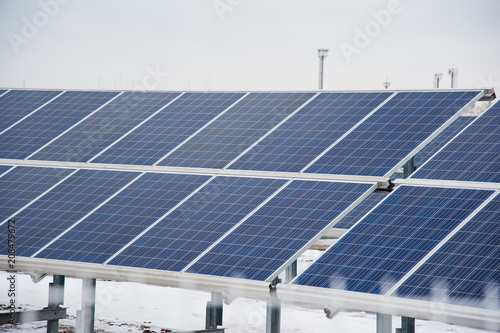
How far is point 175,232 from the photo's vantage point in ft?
58.3

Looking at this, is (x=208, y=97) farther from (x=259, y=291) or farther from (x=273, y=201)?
(x=259, y=291)

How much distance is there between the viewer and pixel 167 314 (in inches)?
1244

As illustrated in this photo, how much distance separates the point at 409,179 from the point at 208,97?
9362 mm

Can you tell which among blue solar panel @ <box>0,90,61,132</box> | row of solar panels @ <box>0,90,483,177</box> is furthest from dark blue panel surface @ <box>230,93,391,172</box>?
blue solar panel @ <box>0,90,61,132</box>

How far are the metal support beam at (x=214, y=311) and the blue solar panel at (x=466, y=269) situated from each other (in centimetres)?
891

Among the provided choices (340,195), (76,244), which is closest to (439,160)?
(340,195)

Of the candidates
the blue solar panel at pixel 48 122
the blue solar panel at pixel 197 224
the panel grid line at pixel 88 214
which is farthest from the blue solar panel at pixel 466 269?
the blue solar panel at pixel 48 122

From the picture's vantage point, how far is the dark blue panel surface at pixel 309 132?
1994cm

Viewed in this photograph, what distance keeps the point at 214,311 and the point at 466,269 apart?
32.0ft

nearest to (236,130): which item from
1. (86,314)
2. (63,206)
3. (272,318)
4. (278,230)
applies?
(63,206)

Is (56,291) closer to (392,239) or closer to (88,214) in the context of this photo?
(88,214)

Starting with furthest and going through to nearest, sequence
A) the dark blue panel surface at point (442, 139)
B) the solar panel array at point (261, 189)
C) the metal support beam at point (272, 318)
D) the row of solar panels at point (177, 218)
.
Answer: the dark blue panel surface at point (442, 139)
the metal support beam at point (272, 318)
the row of solar panels at point (177, 218)
the solar panel array at point (261, 189)

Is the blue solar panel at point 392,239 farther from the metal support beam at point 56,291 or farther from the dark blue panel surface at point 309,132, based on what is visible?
the metal support beam at point 56,291

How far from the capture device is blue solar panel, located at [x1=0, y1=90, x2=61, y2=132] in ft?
88.7
